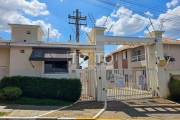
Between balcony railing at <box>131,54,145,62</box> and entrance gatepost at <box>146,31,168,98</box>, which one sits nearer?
entrance gatepost at <box>146,31,168,98</box>

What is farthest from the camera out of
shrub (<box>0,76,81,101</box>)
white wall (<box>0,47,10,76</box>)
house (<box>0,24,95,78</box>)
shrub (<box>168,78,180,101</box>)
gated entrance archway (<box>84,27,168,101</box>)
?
shrub (<box>168,78,180,101</box>)

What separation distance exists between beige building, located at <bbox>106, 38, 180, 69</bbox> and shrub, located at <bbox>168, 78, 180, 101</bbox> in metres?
4.01

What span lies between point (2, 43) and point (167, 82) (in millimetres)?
13741

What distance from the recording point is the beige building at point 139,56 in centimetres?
1883

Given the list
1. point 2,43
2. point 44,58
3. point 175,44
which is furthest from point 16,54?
point 175,44

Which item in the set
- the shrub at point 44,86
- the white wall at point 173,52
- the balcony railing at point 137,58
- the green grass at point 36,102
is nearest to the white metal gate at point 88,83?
the shrub at point 44,86

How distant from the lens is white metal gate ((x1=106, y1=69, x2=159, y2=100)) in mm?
12180

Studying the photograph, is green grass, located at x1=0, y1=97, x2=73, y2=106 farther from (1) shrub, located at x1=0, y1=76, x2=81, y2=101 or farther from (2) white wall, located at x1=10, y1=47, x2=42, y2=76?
(2) white wall, located at x1=10, y1=47, x2=42, y2=76

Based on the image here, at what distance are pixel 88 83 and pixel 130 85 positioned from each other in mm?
3897

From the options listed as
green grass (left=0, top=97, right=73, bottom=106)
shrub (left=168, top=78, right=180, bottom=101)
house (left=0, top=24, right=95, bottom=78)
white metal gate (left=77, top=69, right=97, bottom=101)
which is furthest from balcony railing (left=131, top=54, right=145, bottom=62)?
green grass (left=0, top=97, right=73, bottom=106)

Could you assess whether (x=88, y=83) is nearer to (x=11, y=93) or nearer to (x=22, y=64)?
(x=22, y=64)

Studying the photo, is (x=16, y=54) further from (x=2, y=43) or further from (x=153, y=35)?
(x=153, y=35)

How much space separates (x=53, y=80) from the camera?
1071 centimetres

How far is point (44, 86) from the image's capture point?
1055 cm
